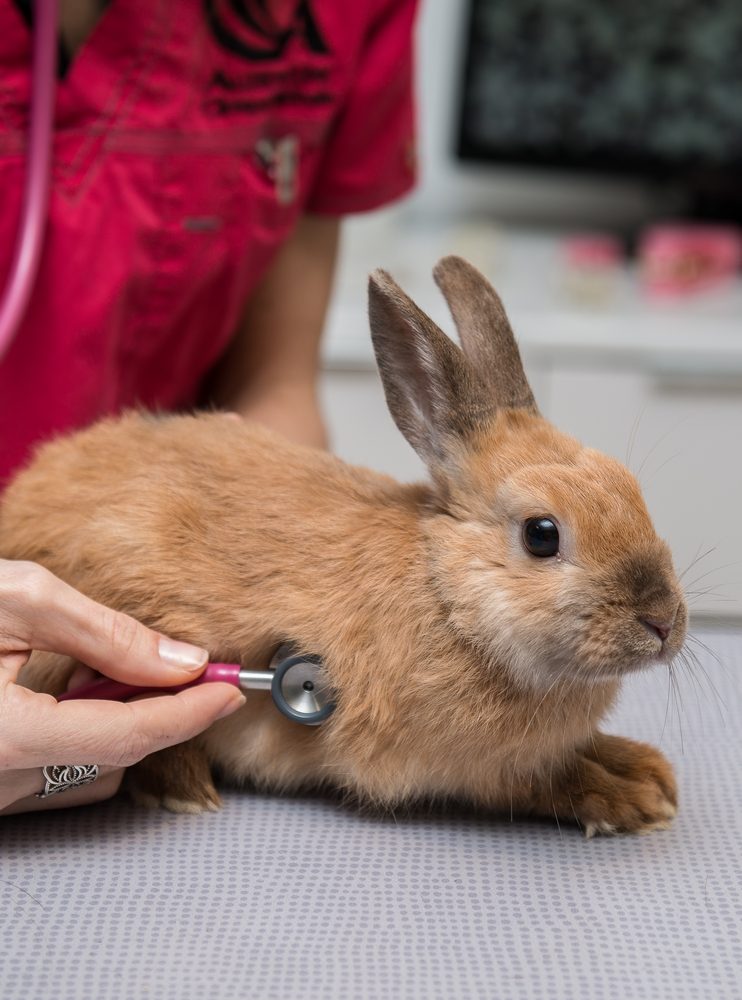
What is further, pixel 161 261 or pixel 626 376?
pixel 626 376

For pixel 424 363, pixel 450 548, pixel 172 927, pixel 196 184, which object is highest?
pixel 196 184

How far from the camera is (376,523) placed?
71 centimetres

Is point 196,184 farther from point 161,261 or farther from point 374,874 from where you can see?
point 374,874

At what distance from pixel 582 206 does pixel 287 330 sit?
1.50 meters

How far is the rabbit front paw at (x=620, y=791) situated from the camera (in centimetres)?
68

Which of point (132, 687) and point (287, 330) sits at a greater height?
point (287, 330)

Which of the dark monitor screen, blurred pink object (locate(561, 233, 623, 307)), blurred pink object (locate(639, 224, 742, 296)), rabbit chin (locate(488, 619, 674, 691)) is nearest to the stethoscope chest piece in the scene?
rabbit chin (locate(488, 619, 674, 691))

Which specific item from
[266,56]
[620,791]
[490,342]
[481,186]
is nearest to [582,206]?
[481,186]

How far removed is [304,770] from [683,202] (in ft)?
6.79

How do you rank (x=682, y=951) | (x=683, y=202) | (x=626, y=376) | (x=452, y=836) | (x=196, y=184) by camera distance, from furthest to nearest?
1. (x=683, y=202)
2. (x=626, y=376)
3. (x=196, y=184)
4. (x=452, y=836)
5. (x=682, y=951)

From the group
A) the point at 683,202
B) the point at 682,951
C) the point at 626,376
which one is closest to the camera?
the point at 682,951

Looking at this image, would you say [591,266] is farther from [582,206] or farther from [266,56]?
[266,56]

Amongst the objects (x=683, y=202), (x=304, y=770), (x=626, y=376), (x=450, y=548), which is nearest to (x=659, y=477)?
(x=450, y=548)

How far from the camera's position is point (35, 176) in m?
0.86
